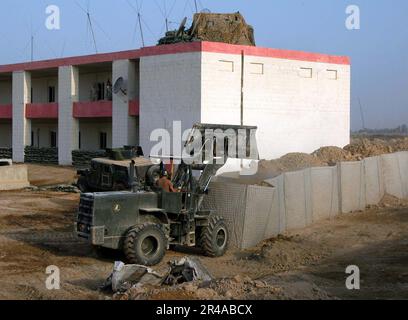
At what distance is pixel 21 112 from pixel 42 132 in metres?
3.33

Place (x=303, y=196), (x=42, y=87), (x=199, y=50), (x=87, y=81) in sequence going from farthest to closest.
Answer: (x=42, y=87) < (x=87, y=81) < (x=199, y=50) < (x=303, y=196)

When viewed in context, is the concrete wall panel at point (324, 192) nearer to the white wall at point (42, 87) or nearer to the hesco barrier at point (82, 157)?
the hesco barrier at point (82, 157)

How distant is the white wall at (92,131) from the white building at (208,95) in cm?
7

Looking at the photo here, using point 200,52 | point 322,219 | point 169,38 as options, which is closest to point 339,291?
point 322,219

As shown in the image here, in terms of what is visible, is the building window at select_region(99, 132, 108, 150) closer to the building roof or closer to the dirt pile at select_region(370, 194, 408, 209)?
the building roof

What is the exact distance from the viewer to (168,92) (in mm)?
28984

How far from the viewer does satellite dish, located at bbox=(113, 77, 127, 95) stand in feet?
106

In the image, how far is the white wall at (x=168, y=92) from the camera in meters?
27.8

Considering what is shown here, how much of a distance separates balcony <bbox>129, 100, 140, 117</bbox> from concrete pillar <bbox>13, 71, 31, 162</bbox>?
11.4m

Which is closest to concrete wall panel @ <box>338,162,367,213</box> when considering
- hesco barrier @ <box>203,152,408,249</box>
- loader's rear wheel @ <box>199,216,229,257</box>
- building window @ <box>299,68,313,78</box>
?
hesco barrier @ <box>203,152,408,249</box>

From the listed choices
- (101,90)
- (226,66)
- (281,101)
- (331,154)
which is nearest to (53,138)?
(101,90)

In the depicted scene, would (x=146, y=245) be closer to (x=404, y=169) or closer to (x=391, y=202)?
(x=391, y=202)
